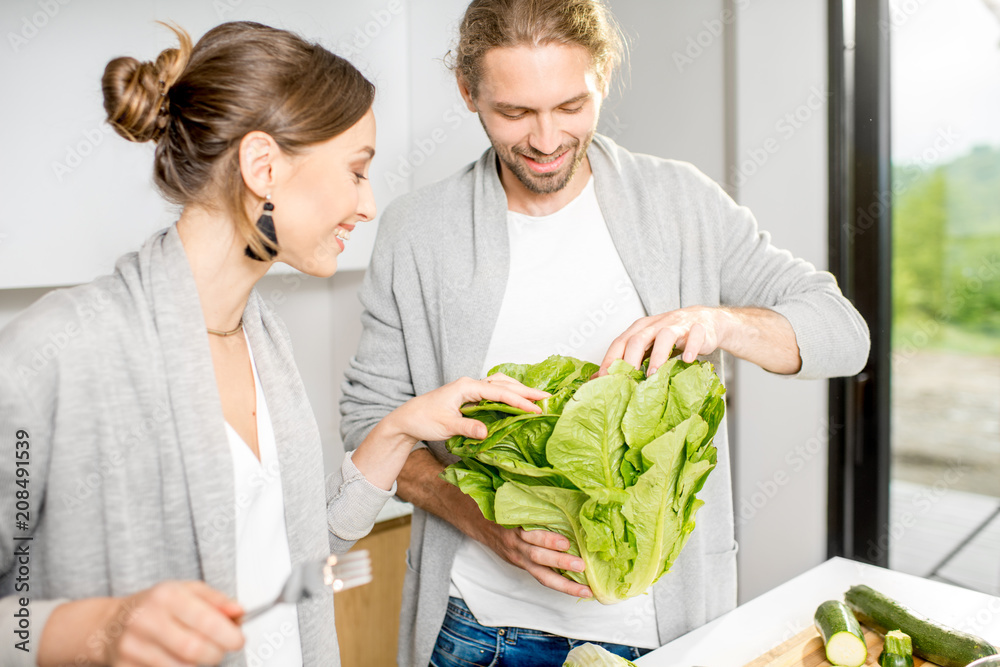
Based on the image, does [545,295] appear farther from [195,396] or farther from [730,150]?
[730,150]

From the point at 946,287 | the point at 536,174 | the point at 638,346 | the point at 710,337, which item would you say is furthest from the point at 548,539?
the point at 946,287

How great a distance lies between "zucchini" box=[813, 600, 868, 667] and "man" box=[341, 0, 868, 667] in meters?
0.26

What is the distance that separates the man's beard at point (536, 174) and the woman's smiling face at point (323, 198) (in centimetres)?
38

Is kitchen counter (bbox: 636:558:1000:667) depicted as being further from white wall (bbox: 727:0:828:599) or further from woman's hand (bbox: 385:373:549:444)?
white wall (bbox: 727:0:828:599)

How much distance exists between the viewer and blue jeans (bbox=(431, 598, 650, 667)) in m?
1.44

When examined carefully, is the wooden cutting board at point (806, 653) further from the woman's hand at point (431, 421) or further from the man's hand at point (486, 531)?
the woman's hand at point (431, 421)

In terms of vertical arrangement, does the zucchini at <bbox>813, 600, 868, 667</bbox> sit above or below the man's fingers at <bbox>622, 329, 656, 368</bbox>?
below

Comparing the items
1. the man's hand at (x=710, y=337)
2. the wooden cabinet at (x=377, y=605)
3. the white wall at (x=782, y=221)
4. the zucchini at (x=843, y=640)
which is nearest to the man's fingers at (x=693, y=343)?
the man's hand at (x=710, y=337)
